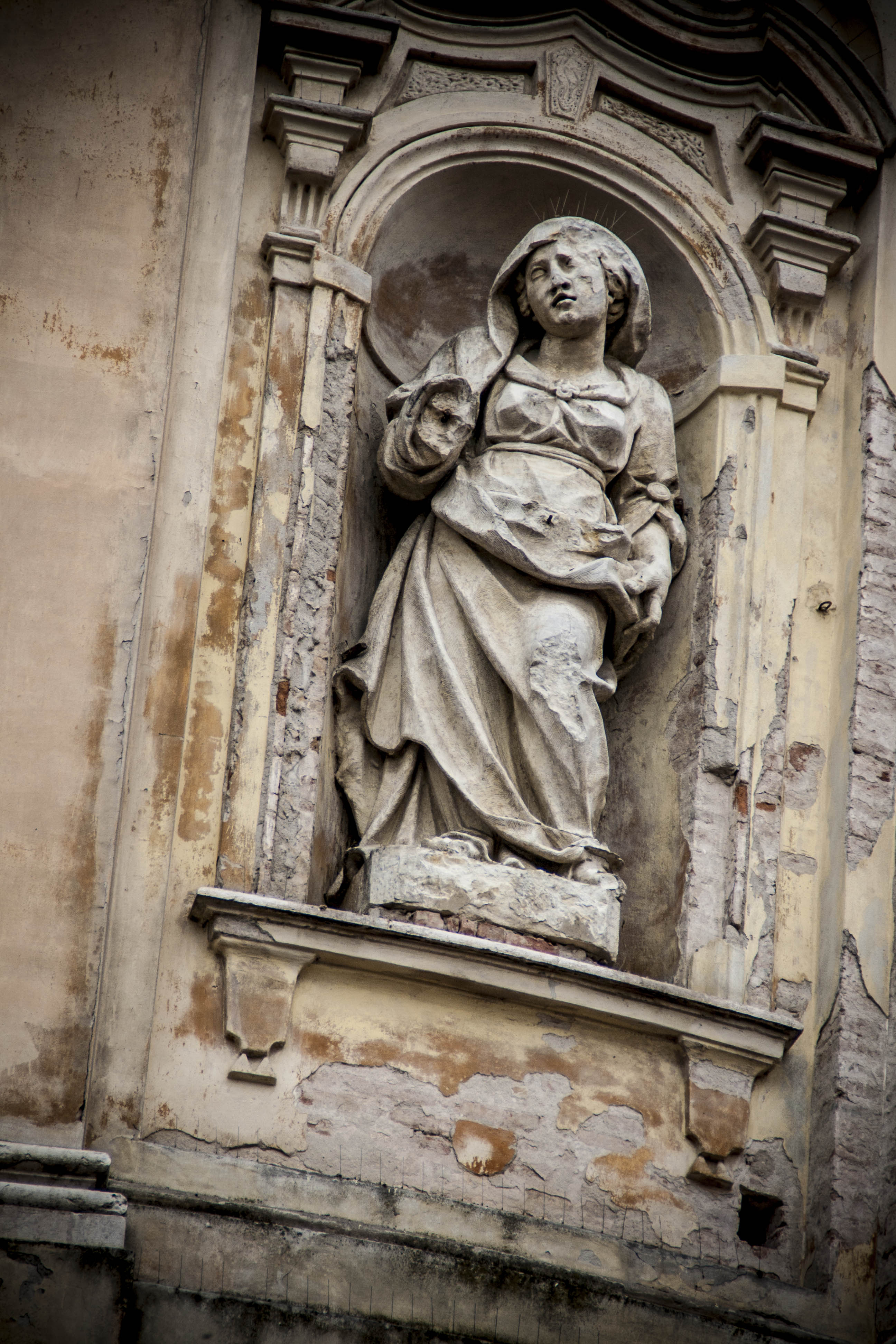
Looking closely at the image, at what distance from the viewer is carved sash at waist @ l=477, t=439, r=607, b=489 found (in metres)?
6.85

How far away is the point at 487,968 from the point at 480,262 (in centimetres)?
278

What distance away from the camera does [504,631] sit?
657 centimetres

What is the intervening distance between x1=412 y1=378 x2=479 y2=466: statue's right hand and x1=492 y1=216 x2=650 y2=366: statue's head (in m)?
0.51

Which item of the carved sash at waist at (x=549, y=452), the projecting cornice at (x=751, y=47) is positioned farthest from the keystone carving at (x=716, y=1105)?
the projecting cornice at (x=751, y=47)

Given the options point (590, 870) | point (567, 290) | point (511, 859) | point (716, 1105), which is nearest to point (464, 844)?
point (511, 859)

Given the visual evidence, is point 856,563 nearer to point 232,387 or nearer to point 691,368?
point 691,368

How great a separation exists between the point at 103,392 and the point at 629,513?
1.72 meters

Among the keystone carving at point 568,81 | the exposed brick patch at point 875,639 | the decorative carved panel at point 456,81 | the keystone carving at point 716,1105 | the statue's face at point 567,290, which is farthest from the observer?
the keystone carving at point 568,81

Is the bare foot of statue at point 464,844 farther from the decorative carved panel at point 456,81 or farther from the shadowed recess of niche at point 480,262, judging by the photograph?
the decorative carved panel at point 456,81

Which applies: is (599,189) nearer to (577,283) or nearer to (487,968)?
(577,283)

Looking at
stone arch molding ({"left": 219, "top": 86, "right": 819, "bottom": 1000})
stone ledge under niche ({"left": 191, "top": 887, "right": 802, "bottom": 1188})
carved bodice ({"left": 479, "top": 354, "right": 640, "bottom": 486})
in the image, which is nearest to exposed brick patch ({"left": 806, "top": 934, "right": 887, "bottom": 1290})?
stone ledge under niche ({"left": 191, "top": 887, "right": 802, "bottom": 1188})

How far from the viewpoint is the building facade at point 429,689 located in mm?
5660

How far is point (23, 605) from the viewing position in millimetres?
5949

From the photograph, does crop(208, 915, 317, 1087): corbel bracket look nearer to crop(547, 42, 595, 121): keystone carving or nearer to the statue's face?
the statue's face
